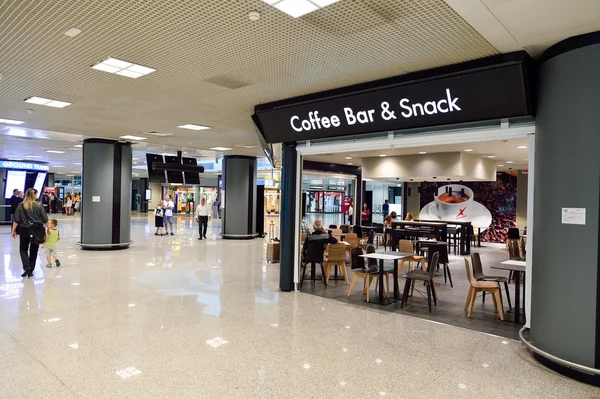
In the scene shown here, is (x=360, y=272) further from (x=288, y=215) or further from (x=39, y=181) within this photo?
(x=39, y=181)

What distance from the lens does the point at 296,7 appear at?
3111 millimetres

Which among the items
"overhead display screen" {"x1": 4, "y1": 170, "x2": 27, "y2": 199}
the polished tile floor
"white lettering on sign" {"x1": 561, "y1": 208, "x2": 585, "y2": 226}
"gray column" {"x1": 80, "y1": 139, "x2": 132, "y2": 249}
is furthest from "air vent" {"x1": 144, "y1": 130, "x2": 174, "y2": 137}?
"overhead display screen" {"x1": 4, "y1": 170, "x2": 27, "y2": 199}

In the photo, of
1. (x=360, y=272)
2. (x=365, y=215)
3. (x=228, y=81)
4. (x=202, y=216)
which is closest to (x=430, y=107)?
(x=228, y=81)

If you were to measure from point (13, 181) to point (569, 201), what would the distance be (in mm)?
21839

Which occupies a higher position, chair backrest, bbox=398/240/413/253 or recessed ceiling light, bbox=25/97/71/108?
recessed ceiling light, bbox=25/97/71/108

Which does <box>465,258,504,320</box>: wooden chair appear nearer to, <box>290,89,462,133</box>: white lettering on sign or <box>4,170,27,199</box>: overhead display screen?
<box>290,89,462,133</box>: white lettering on sign

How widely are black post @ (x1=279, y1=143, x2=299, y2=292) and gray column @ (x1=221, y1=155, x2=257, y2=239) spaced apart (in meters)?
8.27

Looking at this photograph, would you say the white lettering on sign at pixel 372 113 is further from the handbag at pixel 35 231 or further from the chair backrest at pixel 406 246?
the handbag at pixel 35 231

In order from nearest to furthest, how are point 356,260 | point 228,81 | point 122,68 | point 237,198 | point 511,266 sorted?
point 122,68 → point 228,81 → point 511,266 → point 356,260 → point 237,198

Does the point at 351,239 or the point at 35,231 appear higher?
the point at 35,231

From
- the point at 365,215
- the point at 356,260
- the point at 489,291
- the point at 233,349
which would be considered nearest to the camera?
the point at 233,349

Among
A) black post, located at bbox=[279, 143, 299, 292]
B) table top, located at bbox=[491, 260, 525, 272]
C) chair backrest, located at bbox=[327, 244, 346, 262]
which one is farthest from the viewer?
chair backrest, located at bbox=[327, 244, 346, 262]

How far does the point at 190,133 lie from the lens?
946cm

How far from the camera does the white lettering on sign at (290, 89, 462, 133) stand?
443cm
